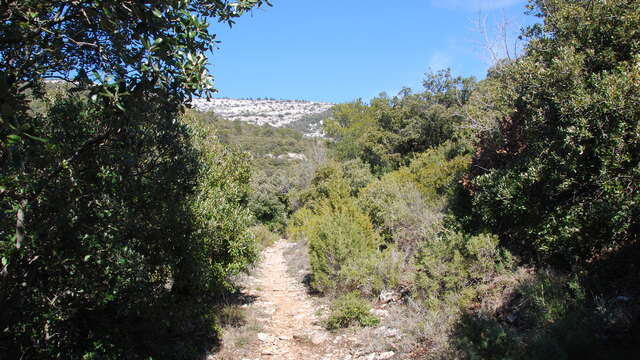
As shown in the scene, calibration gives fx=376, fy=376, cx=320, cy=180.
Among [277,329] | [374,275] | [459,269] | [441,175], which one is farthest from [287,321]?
[441,175]

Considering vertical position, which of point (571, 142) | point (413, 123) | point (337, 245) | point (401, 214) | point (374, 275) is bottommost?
point (374, 275)

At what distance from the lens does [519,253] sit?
26.2ft

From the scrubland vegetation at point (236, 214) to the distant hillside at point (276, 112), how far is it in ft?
222

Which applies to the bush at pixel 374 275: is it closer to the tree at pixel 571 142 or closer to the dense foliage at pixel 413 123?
the tree at pixel 571 142

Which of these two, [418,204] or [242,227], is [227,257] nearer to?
[242,227]

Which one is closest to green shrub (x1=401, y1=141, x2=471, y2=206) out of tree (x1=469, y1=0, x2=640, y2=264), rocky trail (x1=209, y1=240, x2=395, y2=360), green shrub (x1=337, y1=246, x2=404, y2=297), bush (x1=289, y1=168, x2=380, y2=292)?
tree (x1=469, y1=0, x2=640, y2=264)

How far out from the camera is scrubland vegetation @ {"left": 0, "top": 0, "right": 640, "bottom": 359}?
381cm

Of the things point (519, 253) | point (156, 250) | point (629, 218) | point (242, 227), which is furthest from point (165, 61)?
point (519, 253)

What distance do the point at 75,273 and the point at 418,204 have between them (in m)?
10.6

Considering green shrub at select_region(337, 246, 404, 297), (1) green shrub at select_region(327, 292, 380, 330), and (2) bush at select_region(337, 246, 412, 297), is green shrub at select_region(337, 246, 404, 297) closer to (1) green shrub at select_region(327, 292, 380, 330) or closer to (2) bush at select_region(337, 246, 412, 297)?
Answer: (2) bush at select_region(337, 246, 412, 297)

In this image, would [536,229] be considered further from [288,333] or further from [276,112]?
[276,112]

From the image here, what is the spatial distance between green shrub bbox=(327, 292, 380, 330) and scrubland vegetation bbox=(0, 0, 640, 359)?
32 millimetres

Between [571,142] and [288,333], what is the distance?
23.5 feet

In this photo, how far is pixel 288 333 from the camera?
8.77m
